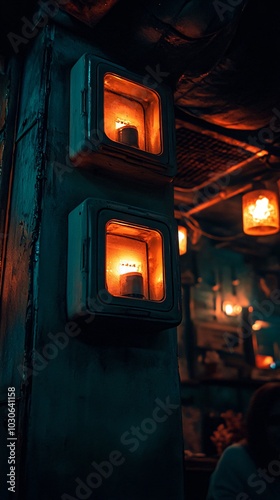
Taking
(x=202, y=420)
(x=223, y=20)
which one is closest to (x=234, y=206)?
(x=202, y=420)

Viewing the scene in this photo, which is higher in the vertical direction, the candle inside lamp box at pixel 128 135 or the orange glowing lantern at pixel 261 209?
the orange glowing lantern at pixel 261 209

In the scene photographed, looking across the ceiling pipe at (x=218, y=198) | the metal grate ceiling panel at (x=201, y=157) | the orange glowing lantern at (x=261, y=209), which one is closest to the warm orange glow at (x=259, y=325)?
the ceiling pipe at (x=218, y=198)

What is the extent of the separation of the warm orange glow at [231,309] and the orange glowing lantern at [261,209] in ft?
15.3

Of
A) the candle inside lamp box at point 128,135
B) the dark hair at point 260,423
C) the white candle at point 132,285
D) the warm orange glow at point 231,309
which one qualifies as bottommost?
the dark hair at point 260,423

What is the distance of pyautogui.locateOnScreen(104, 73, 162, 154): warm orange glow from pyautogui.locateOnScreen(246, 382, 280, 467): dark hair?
2.08 m

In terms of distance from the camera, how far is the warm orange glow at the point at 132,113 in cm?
298

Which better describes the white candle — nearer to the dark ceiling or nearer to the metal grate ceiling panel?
the dark ceiling

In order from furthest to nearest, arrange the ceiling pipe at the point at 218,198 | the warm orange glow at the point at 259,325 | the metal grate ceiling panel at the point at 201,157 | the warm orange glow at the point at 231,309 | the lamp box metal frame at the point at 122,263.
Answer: the warm orange glow at the point at 259,325 < the warm orange glow at the point at 231,309 < the ceiling pipe at the point at 218,198 < the metal grate ceiling panel at the point at 201,157 < the lamp box metal frame at the point at 122,263

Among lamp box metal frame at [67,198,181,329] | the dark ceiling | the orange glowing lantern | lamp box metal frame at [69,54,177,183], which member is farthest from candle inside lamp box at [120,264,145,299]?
the orange glowing lantern

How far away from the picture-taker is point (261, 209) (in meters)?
6.18

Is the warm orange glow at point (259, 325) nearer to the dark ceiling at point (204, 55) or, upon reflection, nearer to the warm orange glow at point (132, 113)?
the dark ceiling at point (204, 55)

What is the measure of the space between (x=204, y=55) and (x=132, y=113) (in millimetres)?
676

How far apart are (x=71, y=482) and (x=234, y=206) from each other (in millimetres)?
8083

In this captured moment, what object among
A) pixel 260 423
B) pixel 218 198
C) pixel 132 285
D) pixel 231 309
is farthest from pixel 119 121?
pixel 231 309
